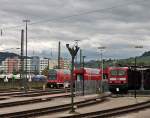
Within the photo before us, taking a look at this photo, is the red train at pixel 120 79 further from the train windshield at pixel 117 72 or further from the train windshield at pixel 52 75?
the train windshield at pixel 52 75

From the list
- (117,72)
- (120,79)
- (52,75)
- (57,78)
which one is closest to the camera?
(120,79)

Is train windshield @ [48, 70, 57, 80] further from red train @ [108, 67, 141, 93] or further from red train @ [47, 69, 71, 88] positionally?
red train @ [108, 67, 141, 93]

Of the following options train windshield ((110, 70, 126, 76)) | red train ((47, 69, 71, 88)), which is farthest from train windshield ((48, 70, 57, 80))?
train windshield ((110, 70, 126, 76))

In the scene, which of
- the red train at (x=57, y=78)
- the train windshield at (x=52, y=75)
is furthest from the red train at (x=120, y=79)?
the train windshield at (x=52, y=75)

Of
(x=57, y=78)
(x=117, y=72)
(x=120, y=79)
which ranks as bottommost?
(x=120, y=79)

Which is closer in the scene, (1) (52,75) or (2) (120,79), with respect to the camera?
(2) (120,79)

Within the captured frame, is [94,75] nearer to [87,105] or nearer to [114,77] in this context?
[114,77]

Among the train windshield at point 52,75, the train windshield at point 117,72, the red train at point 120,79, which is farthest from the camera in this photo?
the train windshield at point 52,75

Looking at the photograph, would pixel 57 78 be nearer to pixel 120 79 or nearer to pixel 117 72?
pixel 117 72

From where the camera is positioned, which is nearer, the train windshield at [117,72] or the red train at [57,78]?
the train windshield at [117,72]

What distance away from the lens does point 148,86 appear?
51469mm

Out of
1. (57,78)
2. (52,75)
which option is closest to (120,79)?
(57,78)

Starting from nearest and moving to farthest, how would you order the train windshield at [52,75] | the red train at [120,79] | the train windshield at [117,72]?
the red train at [120,79]
the train windshield at [117,72]
the train windshield at [52,75]

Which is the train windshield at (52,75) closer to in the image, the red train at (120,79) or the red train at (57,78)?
the red train at (57,78)
